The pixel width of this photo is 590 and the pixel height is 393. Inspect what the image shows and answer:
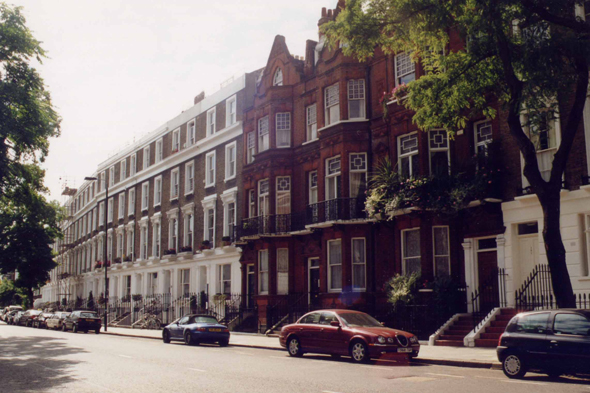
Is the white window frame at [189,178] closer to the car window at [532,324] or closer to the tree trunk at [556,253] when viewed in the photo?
the tree trunk at [556,253]

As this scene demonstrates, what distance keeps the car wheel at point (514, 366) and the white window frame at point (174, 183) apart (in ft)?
112

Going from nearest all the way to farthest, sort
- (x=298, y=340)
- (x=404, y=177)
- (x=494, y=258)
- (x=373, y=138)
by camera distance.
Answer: (x=298, y=340) → (x=494, y=258) → (x=404, y=177) → (x=373, y=138)

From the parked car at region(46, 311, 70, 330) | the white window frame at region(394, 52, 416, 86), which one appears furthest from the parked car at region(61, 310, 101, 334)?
the white window frame at region(394, 52, 416, 86)

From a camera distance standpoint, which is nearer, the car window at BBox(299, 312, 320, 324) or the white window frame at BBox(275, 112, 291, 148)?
the car window at BBox(299, 312, 320, 324)

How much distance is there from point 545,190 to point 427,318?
27.8ft

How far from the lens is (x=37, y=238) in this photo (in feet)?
199

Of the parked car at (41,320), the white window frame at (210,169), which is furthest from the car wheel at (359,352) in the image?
the parked car at (41,320)

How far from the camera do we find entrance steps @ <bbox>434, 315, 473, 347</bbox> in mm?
20086

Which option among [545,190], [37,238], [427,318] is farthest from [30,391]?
[37,238]

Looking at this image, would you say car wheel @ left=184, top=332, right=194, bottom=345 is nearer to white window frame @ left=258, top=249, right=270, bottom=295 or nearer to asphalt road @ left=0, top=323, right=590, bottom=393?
asphalt road @ left=0, top=323, right=590, bottom=393

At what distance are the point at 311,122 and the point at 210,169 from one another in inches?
457

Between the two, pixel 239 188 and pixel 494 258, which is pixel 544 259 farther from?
pixel 239 188

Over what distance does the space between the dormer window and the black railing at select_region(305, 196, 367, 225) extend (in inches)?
337

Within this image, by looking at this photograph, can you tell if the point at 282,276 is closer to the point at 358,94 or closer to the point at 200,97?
the point at 358,94
